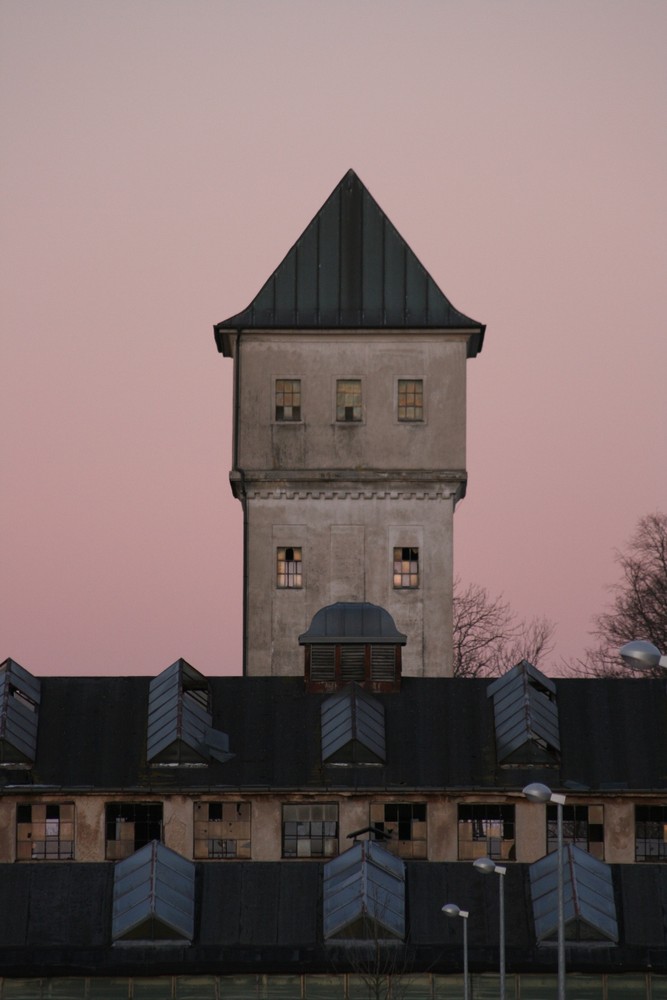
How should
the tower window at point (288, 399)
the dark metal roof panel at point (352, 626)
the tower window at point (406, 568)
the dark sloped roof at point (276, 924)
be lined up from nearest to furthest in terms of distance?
the dark sloped roof at point (276, 924)
the dark metal roof panel at point (352, 626)
the tower window at point (406, 568)
the tower window at point (288, 399)

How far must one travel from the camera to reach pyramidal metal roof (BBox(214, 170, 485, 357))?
77.2 m

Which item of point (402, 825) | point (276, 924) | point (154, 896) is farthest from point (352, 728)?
point (154, 896)

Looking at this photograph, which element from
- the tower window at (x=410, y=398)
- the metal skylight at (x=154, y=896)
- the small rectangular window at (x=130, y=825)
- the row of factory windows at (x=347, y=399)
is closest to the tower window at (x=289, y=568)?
the row of factory windows at (x=347, y=399)

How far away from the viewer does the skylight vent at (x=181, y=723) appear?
196ft

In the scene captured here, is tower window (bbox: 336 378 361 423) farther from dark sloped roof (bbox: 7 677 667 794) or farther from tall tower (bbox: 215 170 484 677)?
dark sloped roof (bbox: 7 677 667 794)

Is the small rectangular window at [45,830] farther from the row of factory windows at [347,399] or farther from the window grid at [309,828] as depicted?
the row of factory windows at [347,399]

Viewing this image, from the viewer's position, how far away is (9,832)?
196 feet

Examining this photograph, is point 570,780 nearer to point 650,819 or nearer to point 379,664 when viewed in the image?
point 650,819

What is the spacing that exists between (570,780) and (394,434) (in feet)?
65.8

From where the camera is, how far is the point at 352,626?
6600cm

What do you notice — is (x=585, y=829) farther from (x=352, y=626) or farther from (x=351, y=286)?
(x=351, y=286)

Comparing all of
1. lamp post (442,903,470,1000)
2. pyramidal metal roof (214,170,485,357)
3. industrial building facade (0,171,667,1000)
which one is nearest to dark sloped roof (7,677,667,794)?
industrial building facade (0,171,667,1000)

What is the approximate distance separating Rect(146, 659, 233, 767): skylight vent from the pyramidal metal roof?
18.6m

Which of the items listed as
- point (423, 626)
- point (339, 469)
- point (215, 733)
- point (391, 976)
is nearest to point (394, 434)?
point (339, 469)
